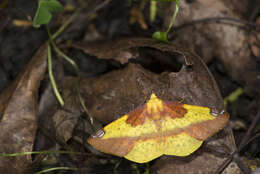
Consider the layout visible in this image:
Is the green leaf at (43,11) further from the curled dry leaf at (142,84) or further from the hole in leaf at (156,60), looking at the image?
the hole in leaf at (156,60)

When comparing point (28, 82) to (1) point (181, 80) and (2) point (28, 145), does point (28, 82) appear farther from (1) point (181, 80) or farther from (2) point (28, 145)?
(1) point (181, 80)

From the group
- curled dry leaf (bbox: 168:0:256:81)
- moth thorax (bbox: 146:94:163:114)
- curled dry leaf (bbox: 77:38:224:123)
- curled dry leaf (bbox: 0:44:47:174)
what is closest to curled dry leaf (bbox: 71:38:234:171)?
curled dry leaf (bbox: 77:38:224:123)

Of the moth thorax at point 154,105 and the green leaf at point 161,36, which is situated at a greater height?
the green leaf at point 161,36

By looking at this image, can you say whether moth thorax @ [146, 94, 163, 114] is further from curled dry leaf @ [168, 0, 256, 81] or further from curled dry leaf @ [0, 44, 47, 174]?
curled dry leaf @ [0, 44, 47, 174]

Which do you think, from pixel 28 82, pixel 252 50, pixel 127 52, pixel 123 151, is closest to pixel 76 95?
pixel 28 82

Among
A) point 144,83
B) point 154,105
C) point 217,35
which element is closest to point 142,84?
point 144,83

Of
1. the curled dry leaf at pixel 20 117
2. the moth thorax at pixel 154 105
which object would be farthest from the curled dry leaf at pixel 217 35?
the curled dry leaf at pixel 20 117

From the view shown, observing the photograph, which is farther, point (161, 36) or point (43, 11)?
point (43, 11)

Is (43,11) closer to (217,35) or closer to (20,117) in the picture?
(20,117)

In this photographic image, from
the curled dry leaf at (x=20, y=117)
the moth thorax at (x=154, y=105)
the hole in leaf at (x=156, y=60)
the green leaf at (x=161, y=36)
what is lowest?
the curled dry leaf at (x=20, y=117)
